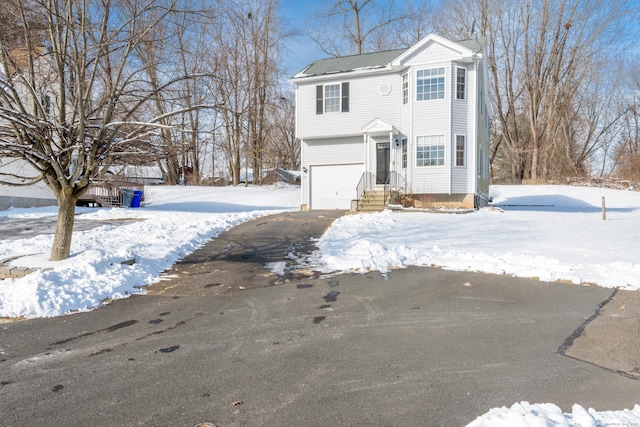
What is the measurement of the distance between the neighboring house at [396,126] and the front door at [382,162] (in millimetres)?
47

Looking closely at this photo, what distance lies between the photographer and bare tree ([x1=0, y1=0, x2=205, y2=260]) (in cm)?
691

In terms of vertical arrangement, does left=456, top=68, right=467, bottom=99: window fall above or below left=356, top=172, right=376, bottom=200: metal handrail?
above

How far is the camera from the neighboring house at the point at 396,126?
1805 centimetres

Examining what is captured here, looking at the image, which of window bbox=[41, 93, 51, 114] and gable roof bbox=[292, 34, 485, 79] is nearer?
window bbox=[41, 93, 51, 114]

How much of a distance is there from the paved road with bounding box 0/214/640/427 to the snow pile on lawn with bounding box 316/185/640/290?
1.18 meters

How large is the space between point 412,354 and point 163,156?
19.9 feet

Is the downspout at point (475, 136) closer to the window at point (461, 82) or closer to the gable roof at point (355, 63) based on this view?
the window at point (461, 82)

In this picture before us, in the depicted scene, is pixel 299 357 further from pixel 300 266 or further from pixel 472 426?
pixel 300 266

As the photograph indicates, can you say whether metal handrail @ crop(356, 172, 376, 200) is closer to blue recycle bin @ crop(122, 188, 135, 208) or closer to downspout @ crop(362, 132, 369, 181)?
downspout @ crop(362, 132, 369, 181)

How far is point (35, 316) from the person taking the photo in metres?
5.41

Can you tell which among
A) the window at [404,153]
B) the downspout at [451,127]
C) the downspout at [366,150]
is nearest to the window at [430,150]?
the downspout at [451,127]

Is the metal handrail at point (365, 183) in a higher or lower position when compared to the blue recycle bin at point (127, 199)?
higher

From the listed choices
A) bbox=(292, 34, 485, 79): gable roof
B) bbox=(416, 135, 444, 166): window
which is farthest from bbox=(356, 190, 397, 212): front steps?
bbox=(292, 34, 485, 79): gable roof

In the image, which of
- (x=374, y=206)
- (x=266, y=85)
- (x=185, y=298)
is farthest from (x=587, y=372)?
(x=266, y=85)
